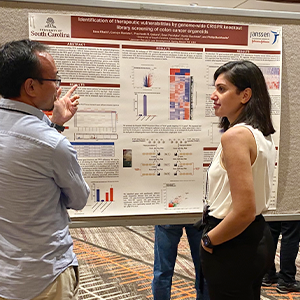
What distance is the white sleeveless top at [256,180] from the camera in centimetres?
125

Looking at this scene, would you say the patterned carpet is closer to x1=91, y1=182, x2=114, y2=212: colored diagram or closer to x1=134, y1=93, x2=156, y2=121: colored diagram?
x1=91, y1=182, x2=114, y2=212: colored diagram

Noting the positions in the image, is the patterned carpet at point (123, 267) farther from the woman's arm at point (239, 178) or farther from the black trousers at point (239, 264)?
the woman's arm at point (239, 178)

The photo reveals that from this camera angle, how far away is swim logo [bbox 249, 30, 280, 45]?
1795mm

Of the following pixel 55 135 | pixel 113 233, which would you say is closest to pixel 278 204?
pixel 55 135

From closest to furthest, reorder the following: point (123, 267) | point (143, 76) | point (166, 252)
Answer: point (143, 76)
point (166, 252)
point (123, 267)

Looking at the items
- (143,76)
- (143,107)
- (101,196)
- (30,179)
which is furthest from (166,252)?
(30,179)

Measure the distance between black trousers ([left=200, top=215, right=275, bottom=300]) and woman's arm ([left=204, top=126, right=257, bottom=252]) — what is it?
0.20 feet

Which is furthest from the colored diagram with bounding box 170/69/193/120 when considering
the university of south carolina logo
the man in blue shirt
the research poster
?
the man in blue shirt

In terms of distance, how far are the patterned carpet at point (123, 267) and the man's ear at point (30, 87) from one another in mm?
1903

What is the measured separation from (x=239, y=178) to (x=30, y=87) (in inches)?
30.4

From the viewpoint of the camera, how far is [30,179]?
1.06m

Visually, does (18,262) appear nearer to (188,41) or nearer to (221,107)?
(221,107)

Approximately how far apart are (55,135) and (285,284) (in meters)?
2.45

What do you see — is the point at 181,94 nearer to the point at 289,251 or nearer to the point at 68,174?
the point at 68,174
